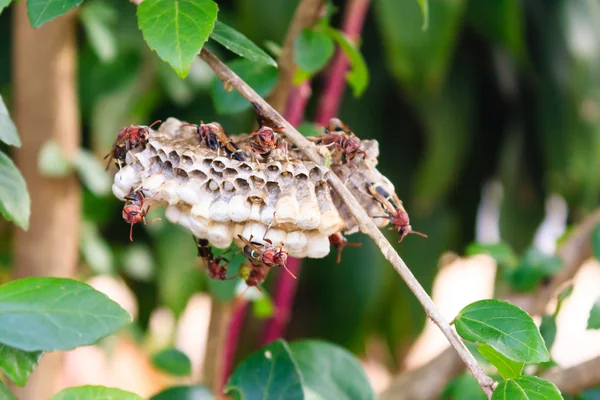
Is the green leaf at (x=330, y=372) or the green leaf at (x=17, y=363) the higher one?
the green leaf at (x=17, y=363)

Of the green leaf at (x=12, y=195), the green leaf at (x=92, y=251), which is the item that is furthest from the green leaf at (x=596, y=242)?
the green leaf at (x=92, y=251)

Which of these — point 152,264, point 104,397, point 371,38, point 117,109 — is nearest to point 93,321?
point 104,397

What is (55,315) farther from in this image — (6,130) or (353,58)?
(353,58)

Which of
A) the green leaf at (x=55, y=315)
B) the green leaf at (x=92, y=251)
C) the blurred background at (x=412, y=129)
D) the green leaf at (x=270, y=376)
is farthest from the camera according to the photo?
the blurred background at (x=412, y=129)

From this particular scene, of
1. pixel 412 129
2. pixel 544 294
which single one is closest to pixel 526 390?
pixel 544 294

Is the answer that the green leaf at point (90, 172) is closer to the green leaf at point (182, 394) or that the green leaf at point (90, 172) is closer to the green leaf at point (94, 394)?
the green leaf at point (182, 394)

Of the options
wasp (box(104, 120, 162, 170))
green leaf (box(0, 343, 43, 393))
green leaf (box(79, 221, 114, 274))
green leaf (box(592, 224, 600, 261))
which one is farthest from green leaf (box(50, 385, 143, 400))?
green leaf (box(79, 221, 114, 274))

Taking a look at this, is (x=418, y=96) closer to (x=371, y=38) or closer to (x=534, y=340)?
(x=371, y=38)
